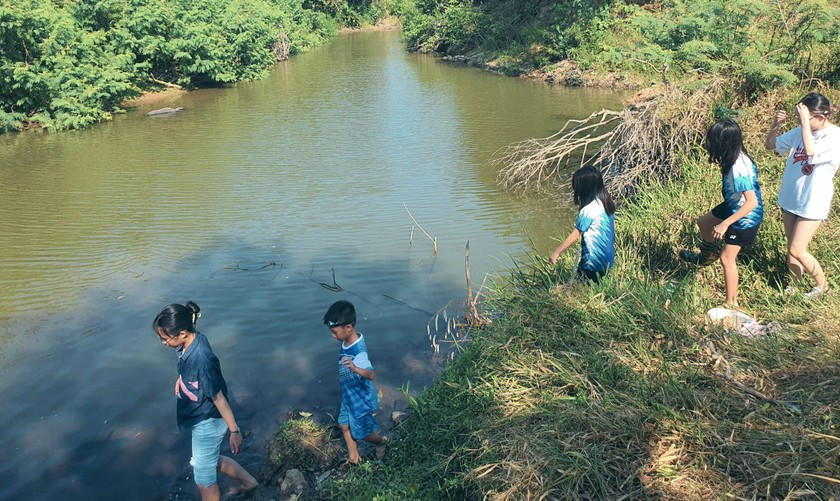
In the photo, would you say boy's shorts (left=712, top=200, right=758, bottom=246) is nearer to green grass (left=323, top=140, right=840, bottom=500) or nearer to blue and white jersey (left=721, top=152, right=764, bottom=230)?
blue and white jersey (left=721, top=152, right=764, bottom=230)

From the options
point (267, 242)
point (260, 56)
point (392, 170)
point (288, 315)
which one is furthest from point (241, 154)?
point (260, 56)

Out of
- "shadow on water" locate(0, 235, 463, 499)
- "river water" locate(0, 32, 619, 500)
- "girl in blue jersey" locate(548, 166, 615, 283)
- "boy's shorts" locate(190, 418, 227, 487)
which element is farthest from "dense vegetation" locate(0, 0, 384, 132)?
"girl in blue jersey" locate(548, 166, 615, 283)

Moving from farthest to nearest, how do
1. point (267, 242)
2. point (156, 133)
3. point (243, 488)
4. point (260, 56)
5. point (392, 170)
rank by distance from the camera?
point (260, 56)
point (156, 133)
point (392, 170)
point (267, 242)
point (243, 488)

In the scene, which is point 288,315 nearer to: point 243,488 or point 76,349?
point 76,349

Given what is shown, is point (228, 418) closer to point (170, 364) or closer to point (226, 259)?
point (170, 364)

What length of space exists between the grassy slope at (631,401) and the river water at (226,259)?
4.16 feet

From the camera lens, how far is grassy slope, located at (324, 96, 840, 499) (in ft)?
9.77

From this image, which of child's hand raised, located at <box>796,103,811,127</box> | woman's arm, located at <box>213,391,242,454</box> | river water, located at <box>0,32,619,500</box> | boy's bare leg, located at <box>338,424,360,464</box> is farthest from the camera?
river water, located at <box>0,32,619,500</box>

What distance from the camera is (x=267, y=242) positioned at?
347 inches

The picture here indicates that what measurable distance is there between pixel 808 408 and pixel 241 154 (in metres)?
12.5

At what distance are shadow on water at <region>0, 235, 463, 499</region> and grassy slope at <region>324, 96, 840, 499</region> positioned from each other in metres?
1.25

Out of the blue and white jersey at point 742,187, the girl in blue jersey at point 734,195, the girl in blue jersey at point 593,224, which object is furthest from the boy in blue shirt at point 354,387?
the blue and white jersey at point 742,187

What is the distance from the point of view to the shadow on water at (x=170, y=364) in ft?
15.4

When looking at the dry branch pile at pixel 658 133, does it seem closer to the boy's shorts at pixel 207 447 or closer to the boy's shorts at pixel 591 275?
the boy's shorts at pixel 591 275
